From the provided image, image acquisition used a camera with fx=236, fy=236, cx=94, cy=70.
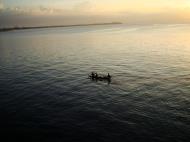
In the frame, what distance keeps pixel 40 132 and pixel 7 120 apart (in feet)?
22.3

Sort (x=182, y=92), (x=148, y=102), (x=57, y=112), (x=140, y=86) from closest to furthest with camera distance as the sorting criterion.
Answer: (x=57, y=112) < (x=148, y=102) < (x=182, y=92) < (x=140, y=86)

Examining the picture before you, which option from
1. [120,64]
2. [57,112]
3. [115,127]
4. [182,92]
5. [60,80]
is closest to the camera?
[115,127]

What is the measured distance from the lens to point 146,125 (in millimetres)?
30734

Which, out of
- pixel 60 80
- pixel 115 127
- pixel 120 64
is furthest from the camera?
pixel 120 64

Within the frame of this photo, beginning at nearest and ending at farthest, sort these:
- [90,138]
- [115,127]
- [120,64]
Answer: [90,138], [115,127], [120,64]

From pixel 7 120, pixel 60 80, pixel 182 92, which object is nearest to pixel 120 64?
pixel 60 80

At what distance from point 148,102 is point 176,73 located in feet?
73.1

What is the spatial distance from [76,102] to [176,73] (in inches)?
1144

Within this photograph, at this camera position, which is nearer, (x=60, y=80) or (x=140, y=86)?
(x=140, y=86)

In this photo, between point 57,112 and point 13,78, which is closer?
point 57,112

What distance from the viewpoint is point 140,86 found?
4694cm

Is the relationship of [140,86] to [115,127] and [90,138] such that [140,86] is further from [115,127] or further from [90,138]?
[90,138]

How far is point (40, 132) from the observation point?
97.6 ft

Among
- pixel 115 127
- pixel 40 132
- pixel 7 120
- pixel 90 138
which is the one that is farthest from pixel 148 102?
pixel 7 120
